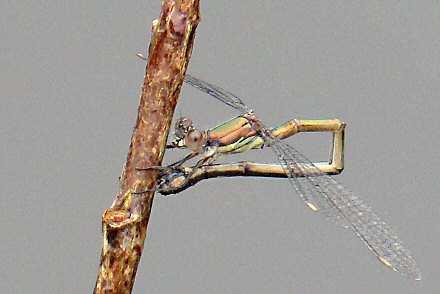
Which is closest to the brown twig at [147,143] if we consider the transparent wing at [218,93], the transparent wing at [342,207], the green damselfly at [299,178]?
the green damselfly at [299,178]

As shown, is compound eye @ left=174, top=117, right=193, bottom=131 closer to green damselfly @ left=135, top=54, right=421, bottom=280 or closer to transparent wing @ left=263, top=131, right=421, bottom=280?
green damselfly @ left=135, top=54, right=421, bottom=280

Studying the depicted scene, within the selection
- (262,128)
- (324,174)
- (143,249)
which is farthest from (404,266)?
(143,249)

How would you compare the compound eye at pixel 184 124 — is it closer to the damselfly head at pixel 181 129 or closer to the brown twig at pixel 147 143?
the damselfly head at pixel 181 129

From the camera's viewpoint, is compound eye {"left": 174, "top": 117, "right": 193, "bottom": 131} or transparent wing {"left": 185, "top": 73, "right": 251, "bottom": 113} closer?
compound eye {"left": 174, "top": 117, "right": 193, "bottom": 131}

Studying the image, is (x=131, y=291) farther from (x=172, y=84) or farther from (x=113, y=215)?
(x=172, y=84)

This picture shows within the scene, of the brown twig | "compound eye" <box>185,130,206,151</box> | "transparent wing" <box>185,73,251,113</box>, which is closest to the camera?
the brown twig

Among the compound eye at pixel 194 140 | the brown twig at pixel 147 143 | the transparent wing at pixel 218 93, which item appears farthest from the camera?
the transparent wing at pixel 218 93

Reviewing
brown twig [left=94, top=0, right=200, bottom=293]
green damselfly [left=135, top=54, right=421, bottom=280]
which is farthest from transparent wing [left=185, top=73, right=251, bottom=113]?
brown twig [left=94, top=0, right=200, bottom=293]
